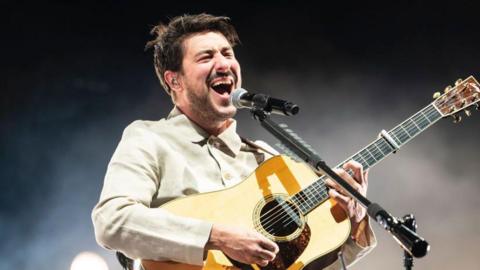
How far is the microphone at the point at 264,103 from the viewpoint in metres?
2.11

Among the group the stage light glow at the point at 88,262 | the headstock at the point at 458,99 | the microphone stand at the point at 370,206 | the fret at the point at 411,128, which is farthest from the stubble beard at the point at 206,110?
the stage light glow at the point at 88,262

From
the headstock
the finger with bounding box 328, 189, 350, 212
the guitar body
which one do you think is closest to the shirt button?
the guitar body

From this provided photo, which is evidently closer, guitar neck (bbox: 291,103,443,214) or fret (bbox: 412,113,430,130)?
guitar neck (bbox: 291,103,443,214)

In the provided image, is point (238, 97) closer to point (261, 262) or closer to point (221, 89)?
point (221, 89)

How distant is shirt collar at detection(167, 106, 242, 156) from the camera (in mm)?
2770

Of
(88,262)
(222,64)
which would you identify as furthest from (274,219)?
(88,262)

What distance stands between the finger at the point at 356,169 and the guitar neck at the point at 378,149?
0.19ft

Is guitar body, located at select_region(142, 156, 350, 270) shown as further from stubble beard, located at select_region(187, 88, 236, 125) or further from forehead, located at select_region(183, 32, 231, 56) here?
forehead, located at select_region(183, 32, 231, 56)

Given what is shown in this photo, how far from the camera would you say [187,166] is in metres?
2.54

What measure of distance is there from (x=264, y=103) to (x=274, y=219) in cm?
50

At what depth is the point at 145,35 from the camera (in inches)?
196

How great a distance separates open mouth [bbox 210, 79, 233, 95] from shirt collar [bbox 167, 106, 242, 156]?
20 centimetres

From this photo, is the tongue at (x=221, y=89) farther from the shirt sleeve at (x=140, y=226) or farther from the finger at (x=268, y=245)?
the finger at (x=268, y=245)

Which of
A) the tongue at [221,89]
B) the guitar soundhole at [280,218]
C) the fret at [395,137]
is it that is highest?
the tongue at [221,89]
